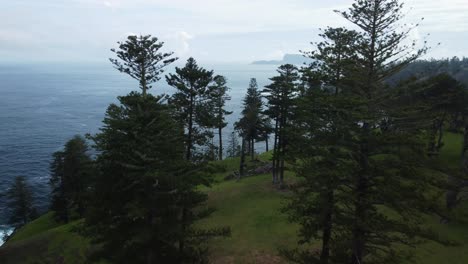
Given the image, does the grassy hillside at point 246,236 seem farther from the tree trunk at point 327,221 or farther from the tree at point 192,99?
the tree at point 192,99

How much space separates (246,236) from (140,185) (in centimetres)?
1266

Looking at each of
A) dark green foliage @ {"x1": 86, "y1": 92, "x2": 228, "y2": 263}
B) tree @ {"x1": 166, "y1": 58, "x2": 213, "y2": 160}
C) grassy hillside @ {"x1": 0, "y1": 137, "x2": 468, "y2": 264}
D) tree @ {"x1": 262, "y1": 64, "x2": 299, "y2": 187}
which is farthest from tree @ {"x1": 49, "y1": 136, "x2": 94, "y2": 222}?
dark green foliage @ {"x1": 86, "y1": 92, "x2": 228, "y2": 263}

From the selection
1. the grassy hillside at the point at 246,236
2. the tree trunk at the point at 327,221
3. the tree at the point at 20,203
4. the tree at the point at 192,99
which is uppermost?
the tree at the point at 192,99

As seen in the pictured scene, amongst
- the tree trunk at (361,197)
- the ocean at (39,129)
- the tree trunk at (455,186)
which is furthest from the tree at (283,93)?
the ocean at (39,129)

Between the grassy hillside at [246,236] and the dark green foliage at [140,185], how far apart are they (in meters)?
2.96

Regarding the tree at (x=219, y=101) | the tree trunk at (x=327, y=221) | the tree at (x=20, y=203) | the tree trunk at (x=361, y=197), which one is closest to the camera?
the tree trunk at (x=361, y=197)

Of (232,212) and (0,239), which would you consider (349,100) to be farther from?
(0,239)

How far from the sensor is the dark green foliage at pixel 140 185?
1596 cm

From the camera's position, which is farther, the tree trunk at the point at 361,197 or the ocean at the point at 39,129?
the ocean at the point at 39,129

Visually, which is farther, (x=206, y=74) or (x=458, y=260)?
(x=206, y=74)

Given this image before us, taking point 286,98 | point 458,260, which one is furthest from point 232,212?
point 458,260

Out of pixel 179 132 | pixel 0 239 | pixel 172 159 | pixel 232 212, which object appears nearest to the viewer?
pixel 172 159

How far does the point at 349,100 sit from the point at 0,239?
55904 mm

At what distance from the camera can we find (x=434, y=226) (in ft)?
82.3
